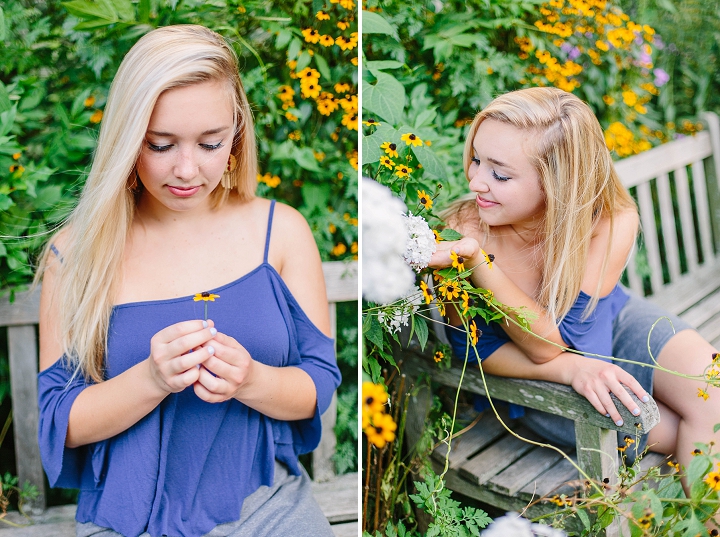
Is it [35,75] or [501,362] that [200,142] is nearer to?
[35,75]

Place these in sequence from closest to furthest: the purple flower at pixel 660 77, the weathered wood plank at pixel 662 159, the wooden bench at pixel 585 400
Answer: the wooden bench at pixel 585 400 < the weathered wood plank at pixel 662 159 < the purple flower at pixel 660 77

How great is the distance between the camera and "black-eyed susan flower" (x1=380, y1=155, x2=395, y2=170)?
3.56 feet

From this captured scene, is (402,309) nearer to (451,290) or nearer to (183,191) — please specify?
(451,290)

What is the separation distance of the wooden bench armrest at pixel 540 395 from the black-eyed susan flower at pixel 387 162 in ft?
1.49

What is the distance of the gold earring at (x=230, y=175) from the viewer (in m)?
1.20

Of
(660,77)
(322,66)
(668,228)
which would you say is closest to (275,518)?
(322,66)

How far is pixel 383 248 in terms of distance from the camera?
1013 millimetres

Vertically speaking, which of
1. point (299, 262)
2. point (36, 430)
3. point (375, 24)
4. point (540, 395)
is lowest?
point (36, 430)

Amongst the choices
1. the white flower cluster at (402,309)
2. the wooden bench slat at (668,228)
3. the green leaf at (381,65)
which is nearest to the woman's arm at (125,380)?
the white flower cluster at (402,309)

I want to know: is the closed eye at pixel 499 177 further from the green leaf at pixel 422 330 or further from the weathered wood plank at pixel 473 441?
the weathered wood plank at pixel 473 441

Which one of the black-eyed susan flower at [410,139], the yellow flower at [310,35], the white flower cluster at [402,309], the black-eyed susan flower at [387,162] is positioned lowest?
the white flower cluster at [402,309]

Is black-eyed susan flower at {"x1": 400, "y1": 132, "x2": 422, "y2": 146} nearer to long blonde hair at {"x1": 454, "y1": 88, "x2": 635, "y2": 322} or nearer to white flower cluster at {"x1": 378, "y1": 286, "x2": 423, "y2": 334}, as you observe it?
long blonde hair at {"x1": 454, "y1": 88, "x2": 635, "y2": 322}

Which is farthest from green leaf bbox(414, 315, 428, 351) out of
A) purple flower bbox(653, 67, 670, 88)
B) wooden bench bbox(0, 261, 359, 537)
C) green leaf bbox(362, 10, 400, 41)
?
purple flower bbox(653, 67, 670, 88)

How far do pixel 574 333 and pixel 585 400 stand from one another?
14 cm
